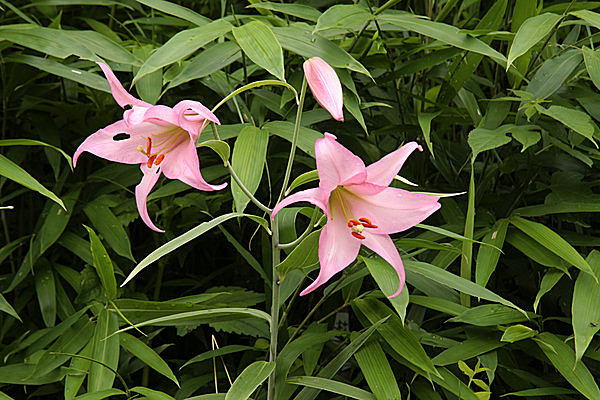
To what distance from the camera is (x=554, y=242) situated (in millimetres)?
798

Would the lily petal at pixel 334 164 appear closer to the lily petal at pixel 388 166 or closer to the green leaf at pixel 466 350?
the lily petal at pixel 388 166

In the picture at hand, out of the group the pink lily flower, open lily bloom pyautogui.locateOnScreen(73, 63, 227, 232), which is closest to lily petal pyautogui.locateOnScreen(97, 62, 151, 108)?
open lily bloom pyautogui.locateOnScreen(73, 63, 227, 232)

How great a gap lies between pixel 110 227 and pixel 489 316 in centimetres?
53

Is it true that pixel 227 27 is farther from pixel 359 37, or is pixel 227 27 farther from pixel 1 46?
pixel 1 46

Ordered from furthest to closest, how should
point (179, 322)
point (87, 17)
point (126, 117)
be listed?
1. point (87, 17)
2. point (179, 322)
3. point (126, 117)

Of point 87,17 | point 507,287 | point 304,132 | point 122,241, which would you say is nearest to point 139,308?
point 122,241

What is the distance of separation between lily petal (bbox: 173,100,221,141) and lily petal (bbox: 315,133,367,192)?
0.09m

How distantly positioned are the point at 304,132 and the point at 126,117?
0.33 meters

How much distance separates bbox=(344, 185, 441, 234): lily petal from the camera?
0.52 m

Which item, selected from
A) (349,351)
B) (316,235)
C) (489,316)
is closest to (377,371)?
(349,351)

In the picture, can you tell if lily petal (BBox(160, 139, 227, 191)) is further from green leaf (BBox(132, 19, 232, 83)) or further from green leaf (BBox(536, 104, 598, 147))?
green leaf (BBox(536, 104, 598, 147))

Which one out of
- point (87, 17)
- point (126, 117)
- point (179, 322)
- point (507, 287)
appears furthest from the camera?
point (87, 17)

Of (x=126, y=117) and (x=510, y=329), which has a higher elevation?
(x=126, y=117)

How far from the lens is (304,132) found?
82cm
